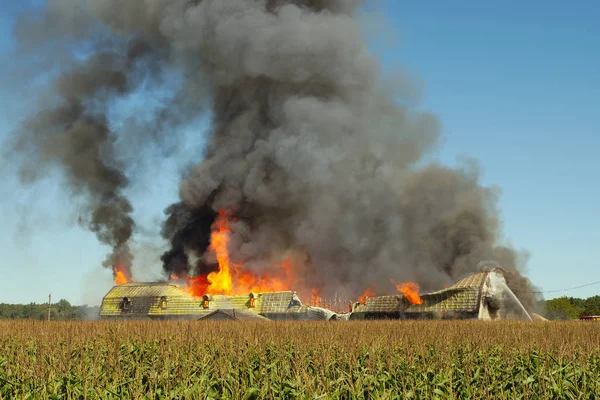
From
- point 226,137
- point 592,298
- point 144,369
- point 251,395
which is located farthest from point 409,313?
point 592,298

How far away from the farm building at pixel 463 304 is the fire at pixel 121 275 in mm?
35492

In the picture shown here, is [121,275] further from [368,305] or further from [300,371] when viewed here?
[300,371]

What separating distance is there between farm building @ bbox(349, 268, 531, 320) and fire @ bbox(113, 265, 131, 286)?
116 ft

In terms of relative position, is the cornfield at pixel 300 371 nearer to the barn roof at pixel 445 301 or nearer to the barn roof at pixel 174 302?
the barn roof at pixel 445 301

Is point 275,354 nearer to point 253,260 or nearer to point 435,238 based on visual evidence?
Answer: point 253,260

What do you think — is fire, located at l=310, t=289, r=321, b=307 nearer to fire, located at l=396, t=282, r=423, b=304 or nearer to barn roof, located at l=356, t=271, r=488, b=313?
fire, located at l=396, t=282, r=423, b=304

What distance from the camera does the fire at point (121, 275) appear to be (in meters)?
82.4

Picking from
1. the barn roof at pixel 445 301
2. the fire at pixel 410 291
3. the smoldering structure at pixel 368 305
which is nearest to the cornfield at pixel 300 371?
the barn roof at pixel 445 301

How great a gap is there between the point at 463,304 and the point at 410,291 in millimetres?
6980

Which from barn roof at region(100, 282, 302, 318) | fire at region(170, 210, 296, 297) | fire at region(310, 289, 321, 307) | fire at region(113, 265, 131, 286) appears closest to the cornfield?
barn roof at region(100, 282, 302, 318)

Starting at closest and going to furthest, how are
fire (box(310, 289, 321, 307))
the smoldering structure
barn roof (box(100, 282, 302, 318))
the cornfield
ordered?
the cornfield < the smoldering structure < barn roof (box(100, 282, 302, 318)) < fire (box(310, 289, 321, 307))

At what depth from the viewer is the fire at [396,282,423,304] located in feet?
201

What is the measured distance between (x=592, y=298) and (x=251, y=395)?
178488 mm

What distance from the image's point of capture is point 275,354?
73.3ft
